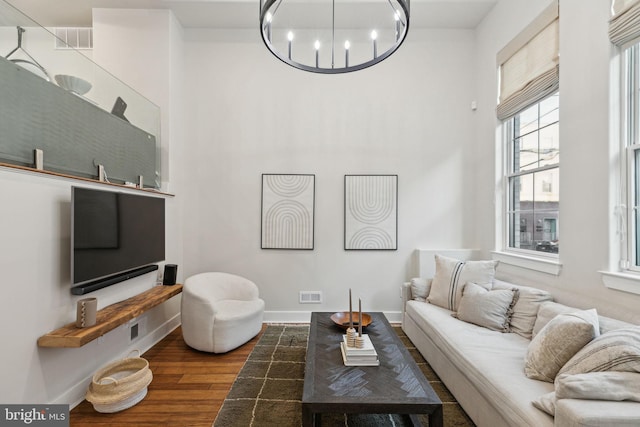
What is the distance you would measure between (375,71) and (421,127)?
3.12 ft

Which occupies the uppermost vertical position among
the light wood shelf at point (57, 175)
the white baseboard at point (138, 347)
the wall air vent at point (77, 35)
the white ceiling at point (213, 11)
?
the white ceiling at point (213, 11)

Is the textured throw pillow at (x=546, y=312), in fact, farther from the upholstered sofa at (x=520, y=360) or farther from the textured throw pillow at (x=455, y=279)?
the textured throw pillow at (x=455, y=279)

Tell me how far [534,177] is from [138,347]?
426 centimetres

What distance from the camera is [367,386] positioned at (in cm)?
160

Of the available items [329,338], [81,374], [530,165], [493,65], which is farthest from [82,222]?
[493,65]

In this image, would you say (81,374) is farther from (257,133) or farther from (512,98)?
(512,98)

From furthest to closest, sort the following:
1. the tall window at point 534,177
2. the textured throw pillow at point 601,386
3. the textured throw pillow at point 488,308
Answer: the tall window at point 534,177, the textured throw pillow at point 488,308, the textured throw pillow at point 601,386

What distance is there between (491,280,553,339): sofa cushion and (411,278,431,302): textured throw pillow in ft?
2.87

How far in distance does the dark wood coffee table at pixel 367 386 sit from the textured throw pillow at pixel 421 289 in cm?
117

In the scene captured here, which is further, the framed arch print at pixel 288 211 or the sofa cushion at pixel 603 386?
the framed arch print at pixel 288 211

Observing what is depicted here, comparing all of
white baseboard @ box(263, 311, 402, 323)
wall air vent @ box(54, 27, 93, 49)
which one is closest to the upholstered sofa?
white baseboard @ box(263, 311, 402, 323)

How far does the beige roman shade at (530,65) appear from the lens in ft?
8.36

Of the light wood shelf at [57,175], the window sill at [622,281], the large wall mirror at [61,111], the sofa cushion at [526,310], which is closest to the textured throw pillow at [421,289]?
the sofa cushion at [526,310]

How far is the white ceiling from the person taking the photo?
339 centimetres
